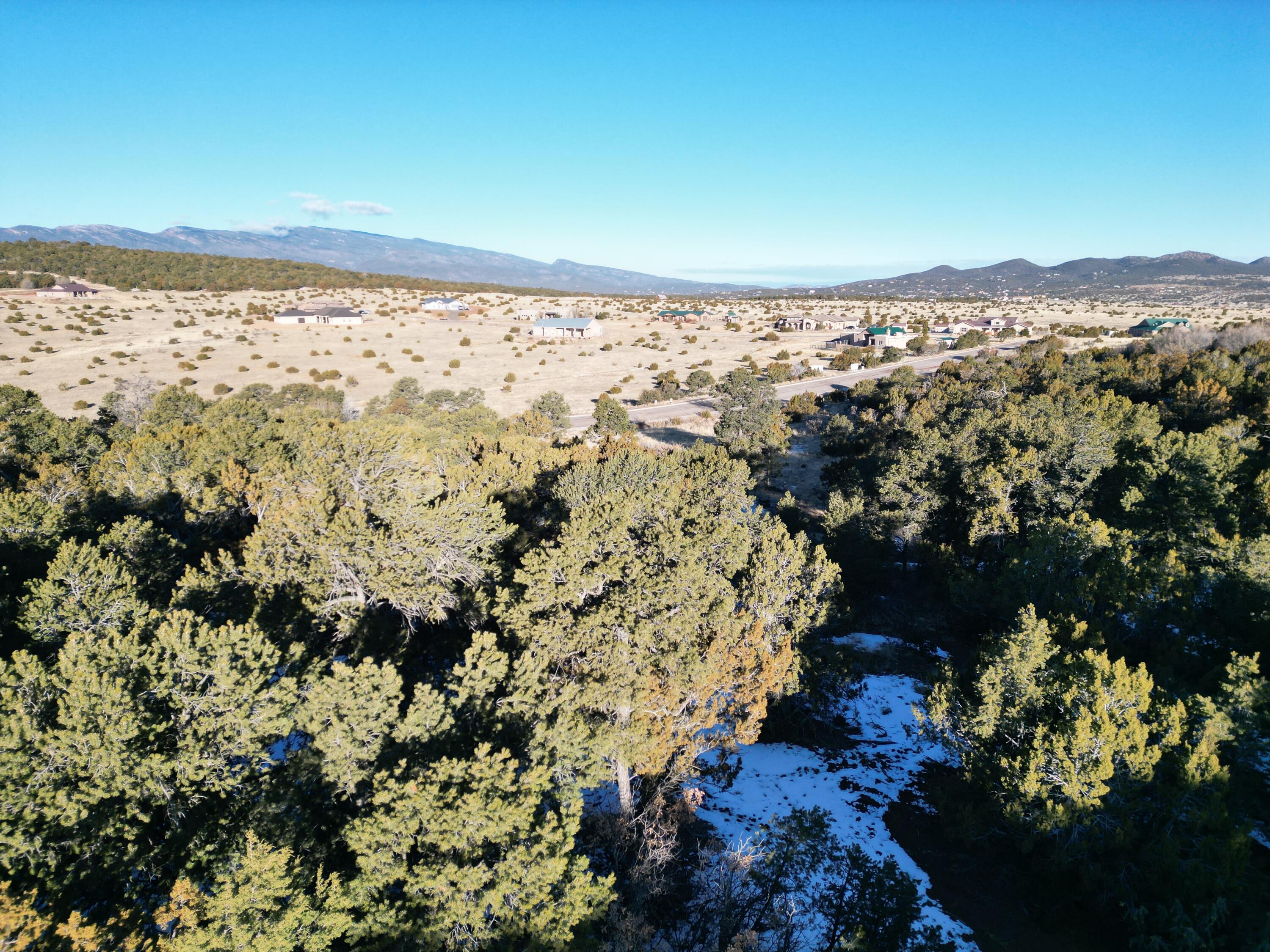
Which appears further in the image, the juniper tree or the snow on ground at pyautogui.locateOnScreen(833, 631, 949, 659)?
the snow on ground at pyautogui.locateOnScreen(833, 631, 949, 659)

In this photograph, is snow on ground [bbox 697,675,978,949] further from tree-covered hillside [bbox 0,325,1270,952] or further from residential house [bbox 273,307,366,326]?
residential house [bbox 273,307,366,326]

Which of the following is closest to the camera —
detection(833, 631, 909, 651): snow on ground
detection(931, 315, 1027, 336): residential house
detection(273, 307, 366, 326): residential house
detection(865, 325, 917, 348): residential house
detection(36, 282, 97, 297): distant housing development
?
detection(833, 631, 909, 651): snow on ground

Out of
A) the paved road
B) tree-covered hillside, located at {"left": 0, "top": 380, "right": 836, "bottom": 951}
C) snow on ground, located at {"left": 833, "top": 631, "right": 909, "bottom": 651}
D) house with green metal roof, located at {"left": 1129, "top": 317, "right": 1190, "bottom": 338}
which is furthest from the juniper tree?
house with green metal roof, located at {"left": 1129, "top": 317, "right": 1190, "bottom": 338}

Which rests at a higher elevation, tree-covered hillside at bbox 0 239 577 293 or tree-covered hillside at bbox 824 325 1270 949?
tree-covered hillside at bbox 0 239 577 293

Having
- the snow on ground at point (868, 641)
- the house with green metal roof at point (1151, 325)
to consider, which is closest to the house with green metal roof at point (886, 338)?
the house with green metal roof at point (1151, 325)

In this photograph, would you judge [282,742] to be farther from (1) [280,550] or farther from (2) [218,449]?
(2) [218,449]

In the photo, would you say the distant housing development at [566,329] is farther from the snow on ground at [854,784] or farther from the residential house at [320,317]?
the snow on ground at [854,784]

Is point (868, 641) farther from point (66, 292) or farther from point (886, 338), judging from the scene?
point (66, 292)
